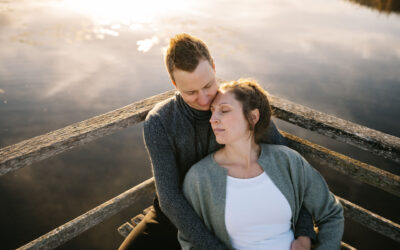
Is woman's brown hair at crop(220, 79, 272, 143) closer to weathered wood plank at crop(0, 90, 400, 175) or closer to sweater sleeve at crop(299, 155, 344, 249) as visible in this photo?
weathered wood plank at crop(0, 90, 400, 175)

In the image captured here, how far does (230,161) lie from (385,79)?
957 centimetres

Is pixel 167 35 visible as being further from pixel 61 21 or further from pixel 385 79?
pixel 385 79

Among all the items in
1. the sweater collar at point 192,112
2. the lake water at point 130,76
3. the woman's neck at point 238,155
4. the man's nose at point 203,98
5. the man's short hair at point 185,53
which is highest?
the man's short hair at point 185,53

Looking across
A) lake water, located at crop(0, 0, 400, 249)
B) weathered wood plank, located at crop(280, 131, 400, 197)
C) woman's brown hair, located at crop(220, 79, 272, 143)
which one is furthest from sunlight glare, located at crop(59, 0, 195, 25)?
weathered wood plank, located at crop(280, 131, 400, 197)

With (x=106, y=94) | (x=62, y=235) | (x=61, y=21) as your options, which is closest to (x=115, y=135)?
(x=106, y=94)

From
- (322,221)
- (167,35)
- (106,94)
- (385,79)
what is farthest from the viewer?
(167,35)

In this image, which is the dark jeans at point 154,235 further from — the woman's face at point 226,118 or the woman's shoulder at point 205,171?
the woman's face at point 226,118

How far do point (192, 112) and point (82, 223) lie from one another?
4.26 feet

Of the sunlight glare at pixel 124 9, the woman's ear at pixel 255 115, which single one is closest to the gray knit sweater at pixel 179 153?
the woman's ear at pixel 255 115

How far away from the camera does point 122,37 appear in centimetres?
1079

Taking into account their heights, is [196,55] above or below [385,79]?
above

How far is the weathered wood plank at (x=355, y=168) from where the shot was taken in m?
1.89

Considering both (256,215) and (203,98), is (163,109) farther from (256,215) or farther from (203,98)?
(256,215)

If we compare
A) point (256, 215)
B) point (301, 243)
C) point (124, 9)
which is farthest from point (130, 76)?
point (301, 243)
